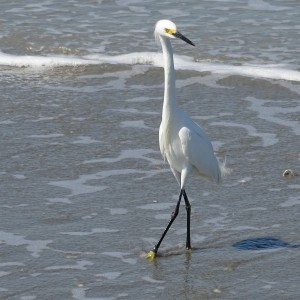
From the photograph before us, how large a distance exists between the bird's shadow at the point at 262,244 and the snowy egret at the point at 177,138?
312 millimetres

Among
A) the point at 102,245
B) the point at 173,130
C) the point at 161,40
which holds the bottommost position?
the point at 102,245

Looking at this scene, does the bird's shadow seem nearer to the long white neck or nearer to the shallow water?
the shallow water

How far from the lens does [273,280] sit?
5023 millimetres

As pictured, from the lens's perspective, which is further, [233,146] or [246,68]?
[246,68]

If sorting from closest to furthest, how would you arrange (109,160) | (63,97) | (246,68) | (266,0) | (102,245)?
1. (102,245)
2. (109,160)
3. (63,97)
4. (246,68)
5. (266,0)

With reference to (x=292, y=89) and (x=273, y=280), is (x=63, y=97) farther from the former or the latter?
(x=273, y=280)

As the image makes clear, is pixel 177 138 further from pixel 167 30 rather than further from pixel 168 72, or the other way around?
pixel 167 30

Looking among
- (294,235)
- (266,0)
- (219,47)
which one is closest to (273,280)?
(294,235)

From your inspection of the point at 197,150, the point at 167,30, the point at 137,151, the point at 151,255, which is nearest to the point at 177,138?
the point at 197,150

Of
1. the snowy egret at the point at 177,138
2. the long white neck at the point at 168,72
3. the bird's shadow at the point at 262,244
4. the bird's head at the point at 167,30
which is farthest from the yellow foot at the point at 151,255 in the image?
the bird's head at the point at 167,30

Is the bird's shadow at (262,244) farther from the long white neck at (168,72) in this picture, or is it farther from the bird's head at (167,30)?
the bird's head at (167,30)

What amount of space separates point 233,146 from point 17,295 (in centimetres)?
291

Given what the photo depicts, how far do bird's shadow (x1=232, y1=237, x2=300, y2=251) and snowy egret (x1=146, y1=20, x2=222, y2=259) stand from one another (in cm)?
31

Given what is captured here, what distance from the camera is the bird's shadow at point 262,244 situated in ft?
18.0
